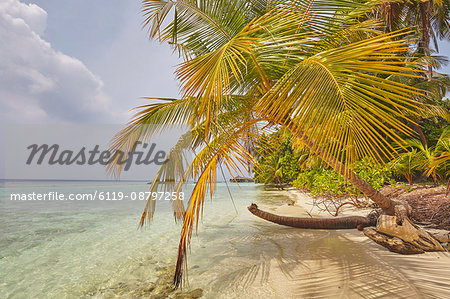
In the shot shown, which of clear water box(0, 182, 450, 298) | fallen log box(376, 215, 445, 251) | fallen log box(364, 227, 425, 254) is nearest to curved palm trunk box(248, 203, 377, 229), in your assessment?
clear water box(0, 182, 450, 298)

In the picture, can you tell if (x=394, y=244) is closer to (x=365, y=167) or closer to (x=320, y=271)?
(x=320, y=271)

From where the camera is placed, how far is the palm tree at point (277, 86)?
1602 mm

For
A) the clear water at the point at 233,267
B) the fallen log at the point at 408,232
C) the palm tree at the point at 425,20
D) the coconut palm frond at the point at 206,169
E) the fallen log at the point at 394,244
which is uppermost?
the palm tree at the point at 425,20

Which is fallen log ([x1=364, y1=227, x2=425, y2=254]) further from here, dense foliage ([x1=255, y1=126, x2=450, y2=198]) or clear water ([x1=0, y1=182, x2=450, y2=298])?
dense foliage ([x1=255, y1=126, x2=450, y2=198])

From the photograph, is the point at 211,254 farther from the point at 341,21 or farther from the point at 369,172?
the point at 369,172

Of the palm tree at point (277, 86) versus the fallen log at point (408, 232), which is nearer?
the palm tree at point (277, 86)

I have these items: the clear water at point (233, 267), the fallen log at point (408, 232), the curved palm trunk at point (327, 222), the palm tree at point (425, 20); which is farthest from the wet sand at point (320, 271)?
the palm tree at point (425, 20)

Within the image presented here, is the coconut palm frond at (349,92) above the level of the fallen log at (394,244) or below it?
above

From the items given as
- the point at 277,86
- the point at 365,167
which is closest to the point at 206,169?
the point at 277,86

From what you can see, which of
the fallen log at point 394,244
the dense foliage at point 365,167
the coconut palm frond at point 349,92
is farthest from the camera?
the dense foliage at point 365,167

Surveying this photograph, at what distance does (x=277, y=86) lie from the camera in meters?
2.21

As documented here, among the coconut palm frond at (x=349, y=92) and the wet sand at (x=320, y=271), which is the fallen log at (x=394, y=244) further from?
the coconut palm frond at (x=349, y=92)

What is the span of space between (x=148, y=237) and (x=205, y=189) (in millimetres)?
3793

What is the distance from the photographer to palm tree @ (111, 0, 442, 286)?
1.60 m
